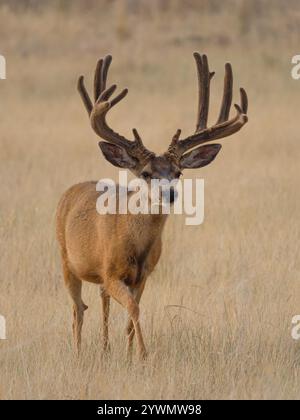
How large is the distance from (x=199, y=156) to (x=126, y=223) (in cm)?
73

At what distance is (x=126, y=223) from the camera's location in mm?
7633

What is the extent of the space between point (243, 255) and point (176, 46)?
18508mm

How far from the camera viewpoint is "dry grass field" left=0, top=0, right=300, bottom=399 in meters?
6.98

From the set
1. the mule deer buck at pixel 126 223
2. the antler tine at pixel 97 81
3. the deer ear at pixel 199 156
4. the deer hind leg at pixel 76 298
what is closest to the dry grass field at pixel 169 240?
the deer hind leg at pixel 76 298

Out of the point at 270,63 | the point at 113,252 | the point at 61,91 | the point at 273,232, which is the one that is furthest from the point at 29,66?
the point at 113,252

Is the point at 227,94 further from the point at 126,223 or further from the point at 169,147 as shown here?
the point at 126,223

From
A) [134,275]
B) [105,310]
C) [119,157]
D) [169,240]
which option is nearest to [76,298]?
[105,310]

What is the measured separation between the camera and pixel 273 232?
11.1 m

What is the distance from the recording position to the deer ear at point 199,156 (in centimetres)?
785

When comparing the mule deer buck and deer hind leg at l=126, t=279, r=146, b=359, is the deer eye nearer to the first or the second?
the mule deer buck

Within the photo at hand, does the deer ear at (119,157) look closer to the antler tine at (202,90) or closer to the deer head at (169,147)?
the deer head at (169,147)

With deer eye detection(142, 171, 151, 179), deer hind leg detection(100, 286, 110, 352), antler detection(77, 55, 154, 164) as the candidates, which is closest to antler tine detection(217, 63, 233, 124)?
antler detection(77, 55, 154, 164)
